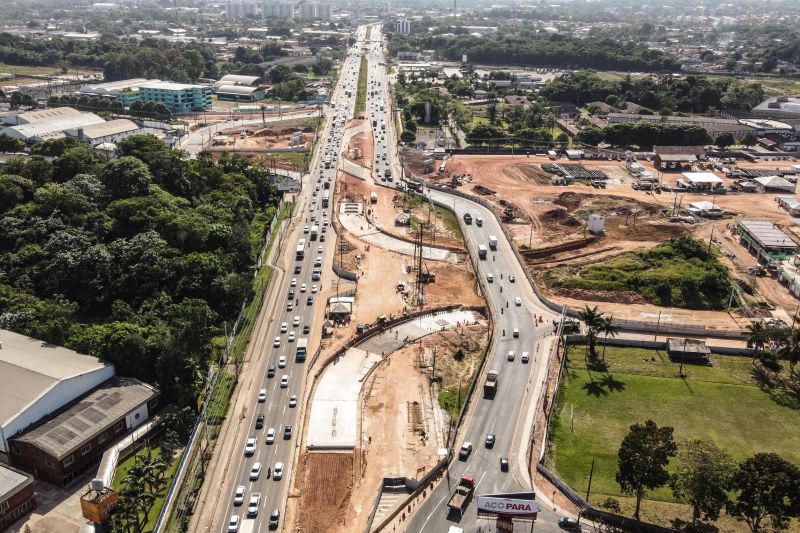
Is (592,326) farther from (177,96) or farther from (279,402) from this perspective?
(177,96)

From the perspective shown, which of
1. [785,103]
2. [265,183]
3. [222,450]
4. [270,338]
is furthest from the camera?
[785,103]

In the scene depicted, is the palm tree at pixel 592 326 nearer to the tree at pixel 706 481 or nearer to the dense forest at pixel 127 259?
the tree at pixel 706 481

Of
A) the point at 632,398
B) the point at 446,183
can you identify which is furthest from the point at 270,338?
the point at 446,183

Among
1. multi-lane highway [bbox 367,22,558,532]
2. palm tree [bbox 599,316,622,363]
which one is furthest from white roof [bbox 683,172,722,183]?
palm tree [bbox 599,316,622,363]

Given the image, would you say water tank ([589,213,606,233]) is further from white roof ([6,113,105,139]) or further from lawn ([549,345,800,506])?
white roof ([6,113,105,139])

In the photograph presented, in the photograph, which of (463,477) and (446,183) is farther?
(446,183)

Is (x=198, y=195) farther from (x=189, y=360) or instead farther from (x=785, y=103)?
(x=785, y=103)

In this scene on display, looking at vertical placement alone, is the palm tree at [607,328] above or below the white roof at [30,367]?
below

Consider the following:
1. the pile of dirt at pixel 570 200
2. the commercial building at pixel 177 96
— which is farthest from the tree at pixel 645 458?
the commercial building at pixel 177 96
